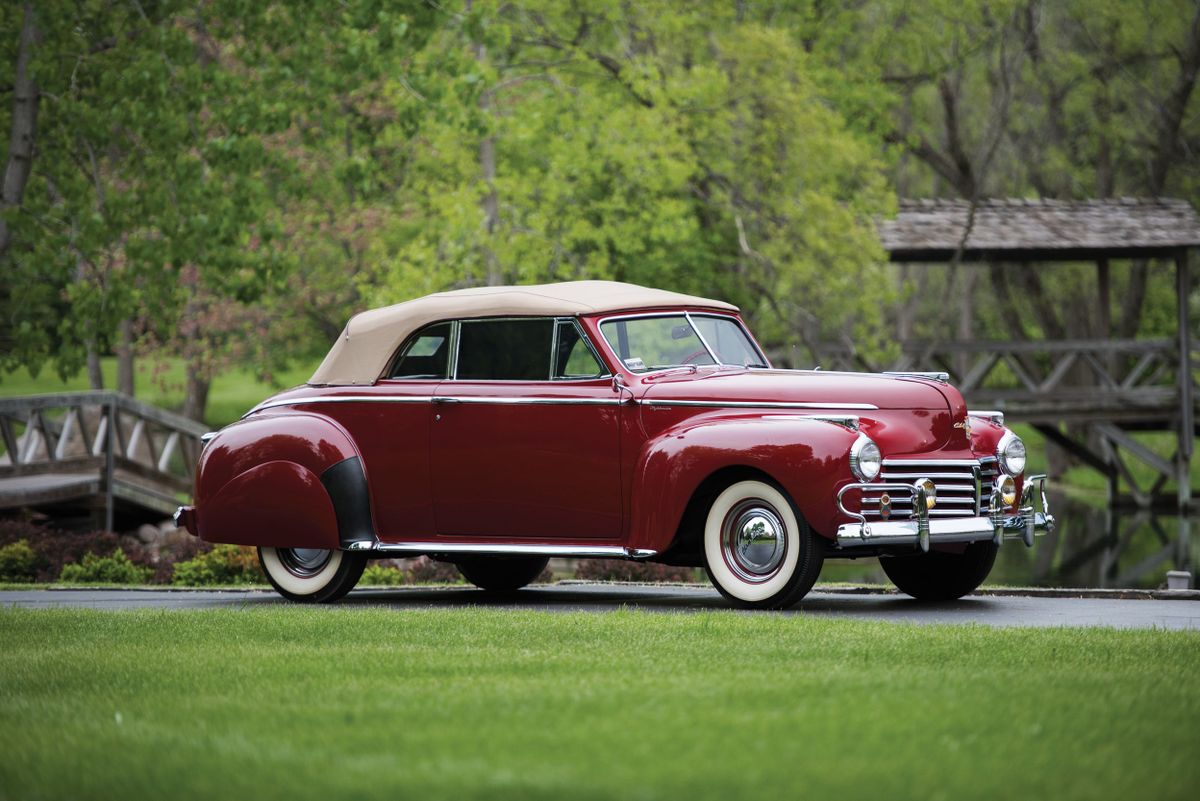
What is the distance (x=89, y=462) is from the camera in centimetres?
2241

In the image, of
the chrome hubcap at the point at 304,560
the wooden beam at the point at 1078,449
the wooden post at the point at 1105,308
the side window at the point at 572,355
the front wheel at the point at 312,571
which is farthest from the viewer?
the wooden beam at the point at 1078,449

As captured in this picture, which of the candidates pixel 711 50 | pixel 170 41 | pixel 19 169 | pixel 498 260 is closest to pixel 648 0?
pixel 711 50

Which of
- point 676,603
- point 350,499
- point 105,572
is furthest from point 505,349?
point 105,572

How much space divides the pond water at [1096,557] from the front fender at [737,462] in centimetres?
766

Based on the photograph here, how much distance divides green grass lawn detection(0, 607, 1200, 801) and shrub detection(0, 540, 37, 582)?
24.1ft

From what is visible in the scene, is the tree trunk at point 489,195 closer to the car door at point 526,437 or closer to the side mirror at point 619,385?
the car door at point 526,437

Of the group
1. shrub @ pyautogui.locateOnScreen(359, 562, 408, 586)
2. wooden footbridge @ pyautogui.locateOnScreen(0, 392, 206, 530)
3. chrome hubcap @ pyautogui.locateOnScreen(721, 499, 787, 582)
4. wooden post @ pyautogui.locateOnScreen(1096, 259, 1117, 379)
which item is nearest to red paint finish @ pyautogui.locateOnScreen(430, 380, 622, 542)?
chrome hubcap @ pyautogui.locateOnScreen(721, 499, 787, 582)

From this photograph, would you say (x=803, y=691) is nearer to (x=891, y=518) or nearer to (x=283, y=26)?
(x=891, y=518)

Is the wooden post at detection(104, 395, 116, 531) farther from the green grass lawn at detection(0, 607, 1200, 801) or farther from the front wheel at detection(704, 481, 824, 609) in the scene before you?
the front wheel at detection(704, 481, 824, 609)

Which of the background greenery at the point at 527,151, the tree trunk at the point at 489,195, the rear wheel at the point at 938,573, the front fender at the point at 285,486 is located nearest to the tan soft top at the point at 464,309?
the front fender at the point at 285,486

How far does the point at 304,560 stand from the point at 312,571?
0.37 ft

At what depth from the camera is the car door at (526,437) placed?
34.7 ft

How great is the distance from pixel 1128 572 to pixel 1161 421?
1259cm

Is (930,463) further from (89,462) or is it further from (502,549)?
(89,462)
